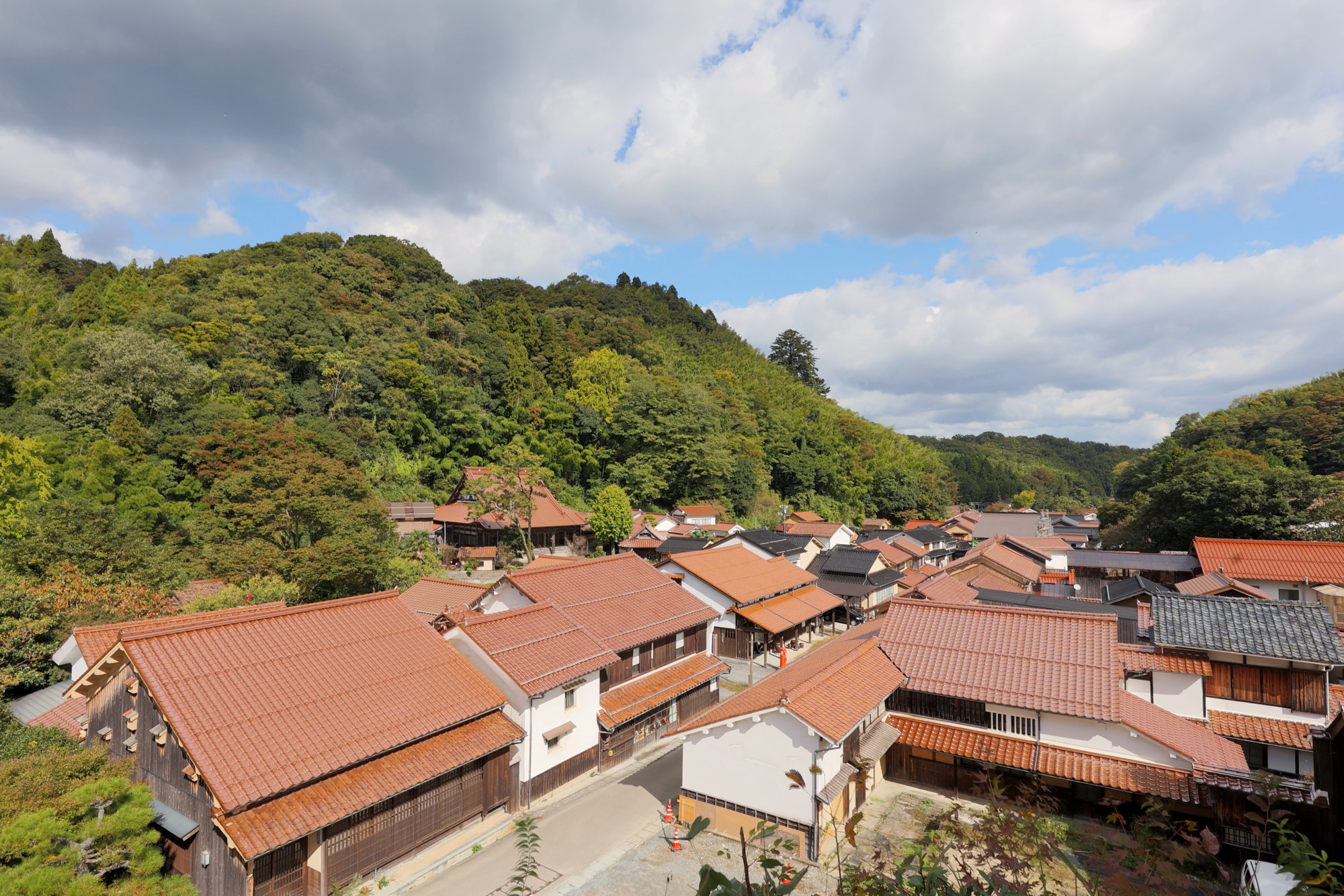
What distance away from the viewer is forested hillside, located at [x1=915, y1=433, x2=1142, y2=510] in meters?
109

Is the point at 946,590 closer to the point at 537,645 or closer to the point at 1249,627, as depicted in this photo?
the point at 1249,627

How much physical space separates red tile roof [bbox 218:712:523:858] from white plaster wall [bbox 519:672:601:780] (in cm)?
81

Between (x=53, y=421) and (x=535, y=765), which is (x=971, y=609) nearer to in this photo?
(x=535, y=765)

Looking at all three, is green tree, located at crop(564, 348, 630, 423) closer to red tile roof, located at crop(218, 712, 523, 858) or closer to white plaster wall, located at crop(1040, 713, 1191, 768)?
red tile roof, located at crop(218, 712, 523, 858)

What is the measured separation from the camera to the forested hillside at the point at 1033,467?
109 metres

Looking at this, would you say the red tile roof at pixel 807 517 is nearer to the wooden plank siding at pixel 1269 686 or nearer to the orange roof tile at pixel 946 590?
the orange roof tile at pixel 946 590

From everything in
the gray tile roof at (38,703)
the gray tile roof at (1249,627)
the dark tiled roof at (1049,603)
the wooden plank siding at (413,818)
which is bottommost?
the wooden plank siding at (413,818)

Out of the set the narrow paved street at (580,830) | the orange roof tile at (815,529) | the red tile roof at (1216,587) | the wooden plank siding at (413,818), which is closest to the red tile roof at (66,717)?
the wooden plank siding at (413,818)

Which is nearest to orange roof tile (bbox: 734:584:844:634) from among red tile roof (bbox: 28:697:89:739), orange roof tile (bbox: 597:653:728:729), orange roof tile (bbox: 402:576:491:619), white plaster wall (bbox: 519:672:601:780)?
orange roof tile (bbox: 597:653:728:729)

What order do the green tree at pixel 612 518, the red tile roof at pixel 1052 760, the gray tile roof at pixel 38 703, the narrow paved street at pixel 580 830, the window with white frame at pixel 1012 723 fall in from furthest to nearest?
the green tree at pixel 612 518
the window with white frame at pixel 1012 723
the gray tile roof at pixel 38 703
the red tile roof at pixel 1052 760
the narrow paved street at pixel 580 830

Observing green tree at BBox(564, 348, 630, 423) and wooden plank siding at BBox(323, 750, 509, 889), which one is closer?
wooden plank siding at BBox(323, 750, 509, 889)

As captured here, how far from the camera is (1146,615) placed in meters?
21.9

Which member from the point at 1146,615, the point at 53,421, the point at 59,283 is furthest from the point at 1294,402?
the point at 59,283

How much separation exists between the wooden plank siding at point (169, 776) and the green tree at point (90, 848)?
0.65 meters
